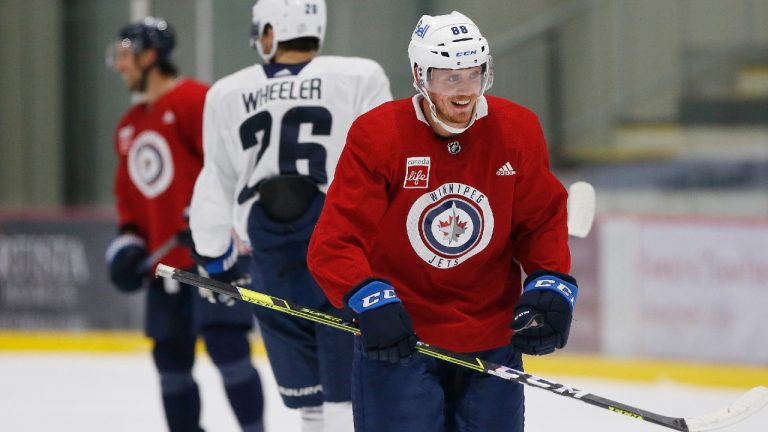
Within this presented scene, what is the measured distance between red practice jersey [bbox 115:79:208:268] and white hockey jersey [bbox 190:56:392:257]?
0.67 metres

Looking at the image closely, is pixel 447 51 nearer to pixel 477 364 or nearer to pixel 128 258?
pixel 477 364

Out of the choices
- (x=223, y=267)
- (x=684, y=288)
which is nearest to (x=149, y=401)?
(x=223, y=267)

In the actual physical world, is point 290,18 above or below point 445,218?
above

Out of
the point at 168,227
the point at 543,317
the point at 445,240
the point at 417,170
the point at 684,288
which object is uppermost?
the point at 417,170

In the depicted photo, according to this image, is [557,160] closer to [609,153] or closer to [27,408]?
[609,153]

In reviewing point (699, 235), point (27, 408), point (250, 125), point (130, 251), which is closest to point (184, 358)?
point (130, 251)

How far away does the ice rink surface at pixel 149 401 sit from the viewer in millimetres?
4520

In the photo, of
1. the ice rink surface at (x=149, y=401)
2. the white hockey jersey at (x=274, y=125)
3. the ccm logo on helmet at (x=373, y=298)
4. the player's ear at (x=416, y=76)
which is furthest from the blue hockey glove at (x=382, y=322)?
the ice rink surface at (x=149, y=401)

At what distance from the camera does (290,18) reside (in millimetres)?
3115

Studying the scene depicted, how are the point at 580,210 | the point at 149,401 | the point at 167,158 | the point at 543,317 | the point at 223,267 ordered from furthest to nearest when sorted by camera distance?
the point at 149,401
the point at 167,158
the point at 223,267
the point at 580,210
the point at 543,317

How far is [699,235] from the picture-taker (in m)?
5.53

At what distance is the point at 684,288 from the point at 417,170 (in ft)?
11.1

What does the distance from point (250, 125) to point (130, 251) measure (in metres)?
1.05

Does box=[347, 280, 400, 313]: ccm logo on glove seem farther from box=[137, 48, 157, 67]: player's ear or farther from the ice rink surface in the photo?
the ice rink surface
